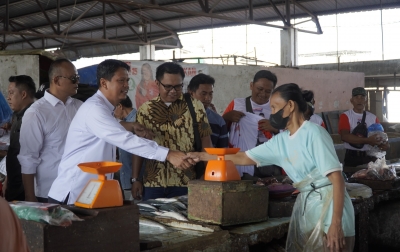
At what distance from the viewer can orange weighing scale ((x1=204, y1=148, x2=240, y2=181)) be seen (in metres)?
2.77

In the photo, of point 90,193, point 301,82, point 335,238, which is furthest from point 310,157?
point 301,82

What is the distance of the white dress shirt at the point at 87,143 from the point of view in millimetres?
2803

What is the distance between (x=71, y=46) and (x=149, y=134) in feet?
53.6

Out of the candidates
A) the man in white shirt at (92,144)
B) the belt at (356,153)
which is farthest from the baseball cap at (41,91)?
the belt at (356,153)

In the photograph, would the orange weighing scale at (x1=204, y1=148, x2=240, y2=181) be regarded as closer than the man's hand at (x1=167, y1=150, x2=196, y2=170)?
Yes

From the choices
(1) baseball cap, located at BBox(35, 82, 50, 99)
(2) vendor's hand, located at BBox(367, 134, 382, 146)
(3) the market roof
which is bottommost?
(2) vendor's hand, located at BBox(367, 134, 382, 146)

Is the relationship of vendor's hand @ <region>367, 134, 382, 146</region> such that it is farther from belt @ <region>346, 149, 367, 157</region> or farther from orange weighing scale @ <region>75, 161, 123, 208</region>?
orange weighing scale @ <region>75, 161, 123, 208</region>

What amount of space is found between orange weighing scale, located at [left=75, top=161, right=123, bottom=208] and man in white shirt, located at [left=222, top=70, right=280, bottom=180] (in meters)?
2.31

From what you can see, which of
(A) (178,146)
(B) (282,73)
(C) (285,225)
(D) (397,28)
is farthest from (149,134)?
(D) (397,28)

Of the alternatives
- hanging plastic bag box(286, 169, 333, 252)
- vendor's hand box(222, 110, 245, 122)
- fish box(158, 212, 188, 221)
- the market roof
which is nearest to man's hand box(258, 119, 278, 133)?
vendor's hand box(222, 110, 245, 122)

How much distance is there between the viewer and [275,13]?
14055 millimetres

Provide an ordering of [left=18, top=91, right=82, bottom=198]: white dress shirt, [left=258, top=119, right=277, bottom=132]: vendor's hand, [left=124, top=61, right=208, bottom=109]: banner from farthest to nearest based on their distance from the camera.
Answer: [left=124, top=61, right=208, bottom=109]: banner < [left=258, top=119, right=277, bottom=132]: vendor's hand < [left=18, top=91, right=82, bottom=198]: white dress shirt

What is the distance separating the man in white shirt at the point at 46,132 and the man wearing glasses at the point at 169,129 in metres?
0.56

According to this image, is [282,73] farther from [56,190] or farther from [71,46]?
[71,46]
